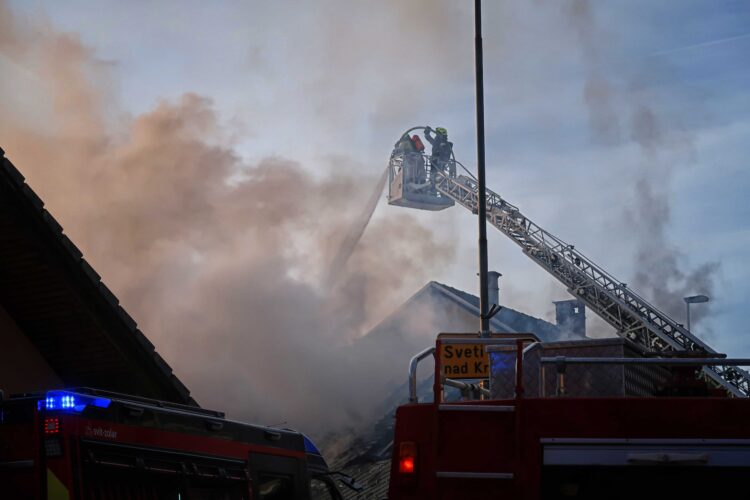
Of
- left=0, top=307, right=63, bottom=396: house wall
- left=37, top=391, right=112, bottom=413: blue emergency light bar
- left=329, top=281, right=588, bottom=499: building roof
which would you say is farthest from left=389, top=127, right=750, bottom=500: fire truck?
left=329, top=281, right=588, bottom=499: building roof

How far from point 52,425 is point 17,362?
6.32m

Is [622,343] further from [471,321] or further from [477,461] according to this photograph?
[471,321]

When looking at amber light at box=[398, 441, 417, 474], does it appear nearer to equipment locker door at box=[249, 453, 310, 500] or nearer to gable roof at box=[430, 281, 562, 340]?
equipment locker door at box=[249, 453, 310, 500]

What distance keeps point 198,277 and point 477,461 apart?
25.7 meters

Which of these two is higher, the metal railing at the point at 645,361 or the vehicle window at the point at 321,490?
the vehicle window at the point at 321,490

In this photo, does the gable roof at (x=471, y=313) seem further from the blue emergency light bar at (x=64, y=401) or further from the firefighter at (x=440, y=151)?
the blue emergency light bar at (x=64, y=401)

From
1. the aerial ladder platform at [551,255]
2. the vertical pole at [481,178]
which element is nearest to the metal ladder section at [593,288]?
→ the aerial ladder platform at [551,255]

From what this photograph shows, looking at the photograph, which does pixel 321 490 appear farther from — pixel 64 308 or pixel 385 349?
pixel 385 349

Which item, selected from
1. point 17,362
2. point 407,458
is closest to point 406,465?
point 407,458

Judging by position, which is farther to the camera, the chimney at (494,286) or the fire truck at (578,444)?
the chimney at (494,286)

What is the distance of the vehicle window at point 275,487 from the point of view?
9921 mm

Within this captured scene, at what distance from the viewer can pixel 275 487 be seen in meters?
10.1

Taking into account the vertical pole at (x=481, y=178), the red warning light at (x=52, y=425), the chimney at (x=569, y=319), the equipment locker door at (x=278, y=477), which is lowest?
the red warning light at (x=52, y=425)

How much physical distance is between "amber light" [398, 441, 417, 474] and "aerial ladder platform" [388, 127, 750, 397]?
24.7 metres
